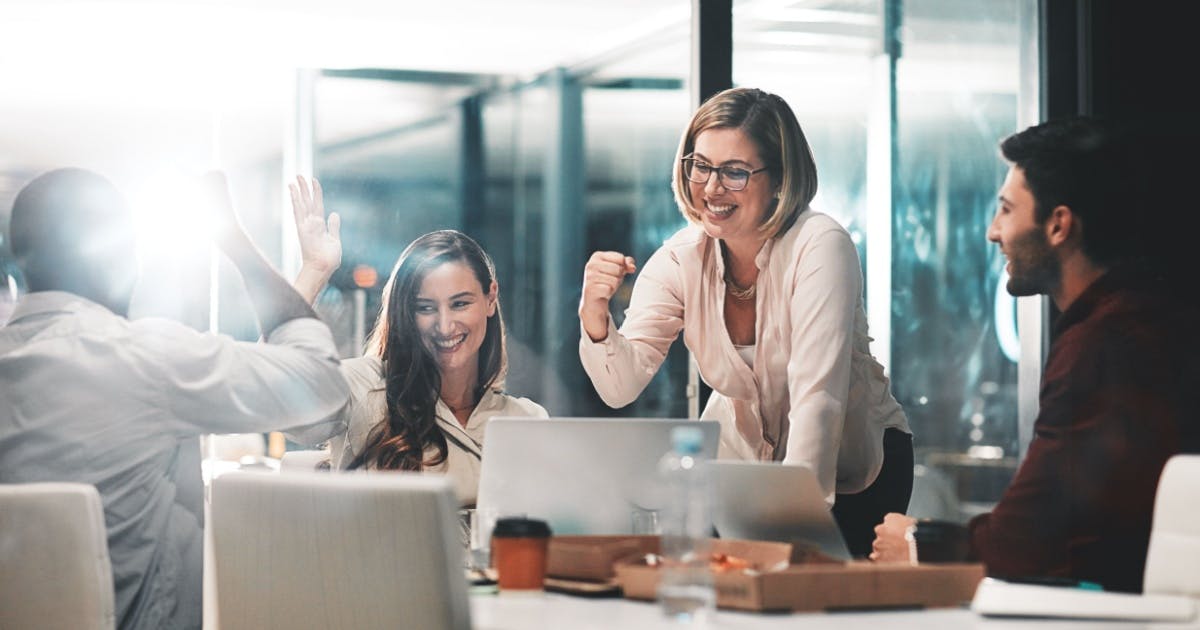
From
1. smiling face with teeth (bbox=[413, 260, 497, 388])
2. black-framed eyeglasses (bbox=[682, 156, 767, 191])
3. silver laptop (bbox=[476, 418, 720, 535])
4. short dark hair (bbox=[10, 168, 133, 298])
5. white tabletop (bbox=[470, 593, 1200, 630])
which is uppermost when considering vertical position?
black-framed eyeglasses (bbox=[682, 156, 767, 191])

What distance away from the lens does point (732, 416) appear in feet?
11.2

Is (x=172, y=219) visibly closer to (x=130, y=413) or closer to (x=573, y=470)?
(x=130, y=413)

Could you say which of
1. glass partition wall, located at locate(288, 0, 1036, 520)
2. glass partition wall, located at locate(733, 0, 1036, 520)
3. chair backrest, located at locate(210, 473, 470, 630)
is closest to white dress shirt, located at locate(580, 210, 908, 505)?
glass partition wall, located at locate(288, 0, 1036, 520)

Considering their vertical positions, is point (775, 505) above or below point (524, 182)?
below

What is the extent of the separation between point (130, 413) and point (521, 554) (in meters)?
0.99

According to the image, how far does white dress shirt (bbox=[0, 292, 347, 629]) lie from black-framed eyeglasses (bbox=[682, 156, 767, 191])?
1.16 m

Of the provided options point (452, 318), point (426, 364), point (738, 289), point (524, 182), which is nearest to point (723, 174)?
point (738, 289)

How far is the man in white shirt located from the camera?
2.62m

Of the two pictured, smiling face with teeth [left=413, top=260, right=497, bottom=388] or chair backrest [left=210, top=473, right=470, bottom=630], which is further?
smiling face with teeth [left=413, top=260, right=497, bottom=388]

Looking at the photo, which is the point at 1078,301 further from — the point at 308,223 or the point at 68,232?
the point at 68,232

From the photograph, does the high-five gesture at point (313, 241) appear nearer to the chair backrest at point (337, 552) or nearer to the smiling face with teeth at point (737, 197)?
the smiling face with teeth at point (737, 197)

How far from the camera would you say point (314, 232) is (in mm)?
3420

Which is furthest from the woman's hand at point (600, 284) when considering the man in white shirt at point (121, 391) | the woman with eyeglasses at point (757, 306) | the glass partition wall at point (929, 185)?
the glass partition wall at point (929, 185)

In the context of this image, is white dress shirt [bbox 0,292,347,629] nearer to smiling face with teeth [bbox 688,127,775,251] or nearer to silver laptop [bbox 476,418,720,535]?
silver laptop [bbox 476,418,720,535]
